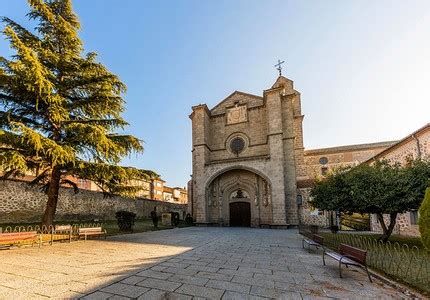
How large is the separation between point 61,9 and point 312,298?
574 inches

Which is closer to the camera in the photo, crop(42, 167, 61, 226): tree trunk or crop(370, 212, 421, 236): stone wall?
crop(42, 167, 61, 226): tree trunk

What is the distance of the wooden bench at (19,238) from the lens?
682cm

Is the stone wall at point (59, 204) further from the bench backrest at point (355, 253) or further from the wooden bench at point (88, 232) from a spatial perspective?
the bench backrest at point (355, 253)

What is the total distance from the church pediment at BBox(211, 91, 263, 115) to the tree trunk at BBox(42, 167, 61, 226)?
17.8 meters

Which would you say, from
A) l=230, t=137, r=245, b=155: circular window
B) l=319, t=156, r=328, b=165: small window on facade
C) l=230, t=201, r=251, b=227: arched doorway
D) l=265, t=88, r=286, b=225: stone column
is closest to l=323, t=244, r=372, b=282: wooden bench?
l=265, t=88, r=286, b=225: stone column

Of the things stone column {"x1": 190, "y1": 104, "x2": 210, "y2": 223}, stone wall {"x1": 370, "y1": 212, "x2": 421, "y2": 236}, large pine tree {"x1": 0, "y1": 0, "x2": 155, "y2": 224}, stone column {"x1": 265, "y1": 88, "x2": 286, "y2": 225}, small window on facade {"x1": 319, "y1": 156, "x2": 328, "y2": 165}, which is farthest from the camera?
small window on facade {"x1": 319, "y1": 156, "x2": 328, "y2": 165}

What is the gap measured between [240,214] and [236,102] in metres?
11.5

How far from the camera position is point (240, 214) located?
2228 centimetres

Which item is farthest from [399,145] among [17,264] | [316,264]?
[17,264]

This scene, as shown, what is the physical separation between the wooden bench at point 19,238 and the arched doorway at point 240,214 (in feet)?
54.5

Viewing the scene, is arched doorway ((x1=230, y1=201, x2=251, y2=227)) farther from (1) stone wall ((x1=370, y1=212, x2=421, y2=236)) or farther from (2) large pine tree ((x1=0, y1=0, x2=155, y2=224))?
(2) large pine tree ((x1=0, y1=0, x2=155, y2=224))

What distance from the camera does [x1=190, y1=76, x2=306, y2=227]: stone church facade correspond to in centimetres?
2041

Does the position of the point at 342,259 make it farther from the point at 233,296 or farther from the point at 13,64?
the point at 13,64

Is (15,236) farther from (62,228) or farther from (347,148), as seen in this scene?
(347,148)
